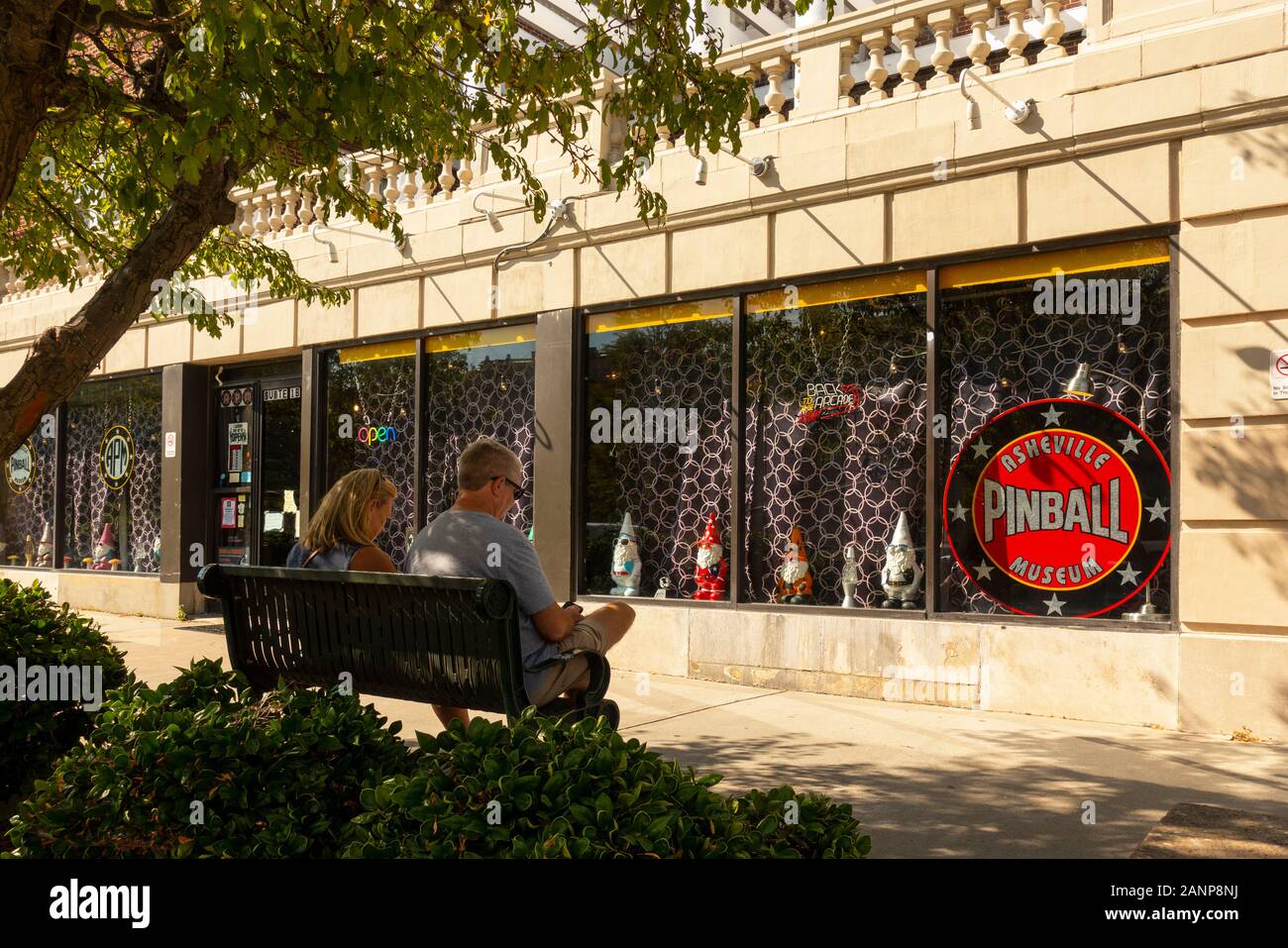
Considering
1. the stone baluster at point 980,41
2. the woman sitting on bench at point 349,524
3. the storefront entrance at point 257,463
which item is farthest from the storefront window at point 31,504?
the stone baluster at point 980,41

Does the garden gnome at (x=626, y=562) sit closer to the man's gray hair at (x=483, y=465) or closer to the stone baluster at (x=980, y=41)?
the stone baluster at (x=980, y=41)

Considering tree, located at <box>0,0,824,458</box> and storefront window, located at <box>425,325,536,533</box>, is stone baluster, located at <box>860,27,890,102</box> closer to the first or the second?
tree, located at <box>0,0,824,458</box>

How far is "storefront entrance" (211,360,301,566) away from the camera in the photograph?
13.5 m

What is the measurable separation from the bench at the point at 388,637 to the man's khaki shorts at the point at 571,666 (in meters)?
0.04

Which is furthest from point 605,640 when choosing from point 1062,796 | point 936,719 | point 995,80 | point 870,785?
point 995,80

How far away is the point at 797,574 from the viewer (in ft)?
29.8

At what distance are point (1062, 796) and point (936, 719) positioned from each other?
207 cm

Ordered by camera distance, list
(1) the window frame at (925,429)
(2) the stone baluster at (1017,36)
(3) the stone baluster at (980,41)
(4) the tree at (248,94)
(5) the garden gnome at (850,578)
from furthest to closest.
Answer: (5) the garden gnome at (850,578)
(3) the stone baluster at (980,41)
(2) the stone baluster at (1017,36)
(1) the window frame at (925,429)
(4) the tree at (248,94)

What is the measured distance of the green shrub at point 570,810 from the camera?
2.40 meters

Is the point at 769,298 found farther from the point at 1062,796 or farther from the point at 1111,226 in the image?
the point at 1062,796

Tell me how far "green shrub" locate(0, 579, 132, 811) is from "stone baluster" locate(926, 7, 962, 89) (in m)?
6.89

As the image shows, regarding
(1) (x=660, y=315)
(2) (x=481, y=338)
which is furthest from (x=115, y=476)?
(1) (x=660, y=315)

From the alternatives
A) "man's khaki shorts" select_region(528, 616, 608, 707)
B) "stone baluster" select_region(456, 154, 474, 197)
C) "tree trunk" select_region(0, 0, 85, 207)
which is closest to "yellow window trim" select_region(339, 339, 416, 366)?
"stone baluster" select_region(456, 154, 474, 197)

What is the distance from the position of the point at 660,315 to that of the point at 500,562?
5402mm
